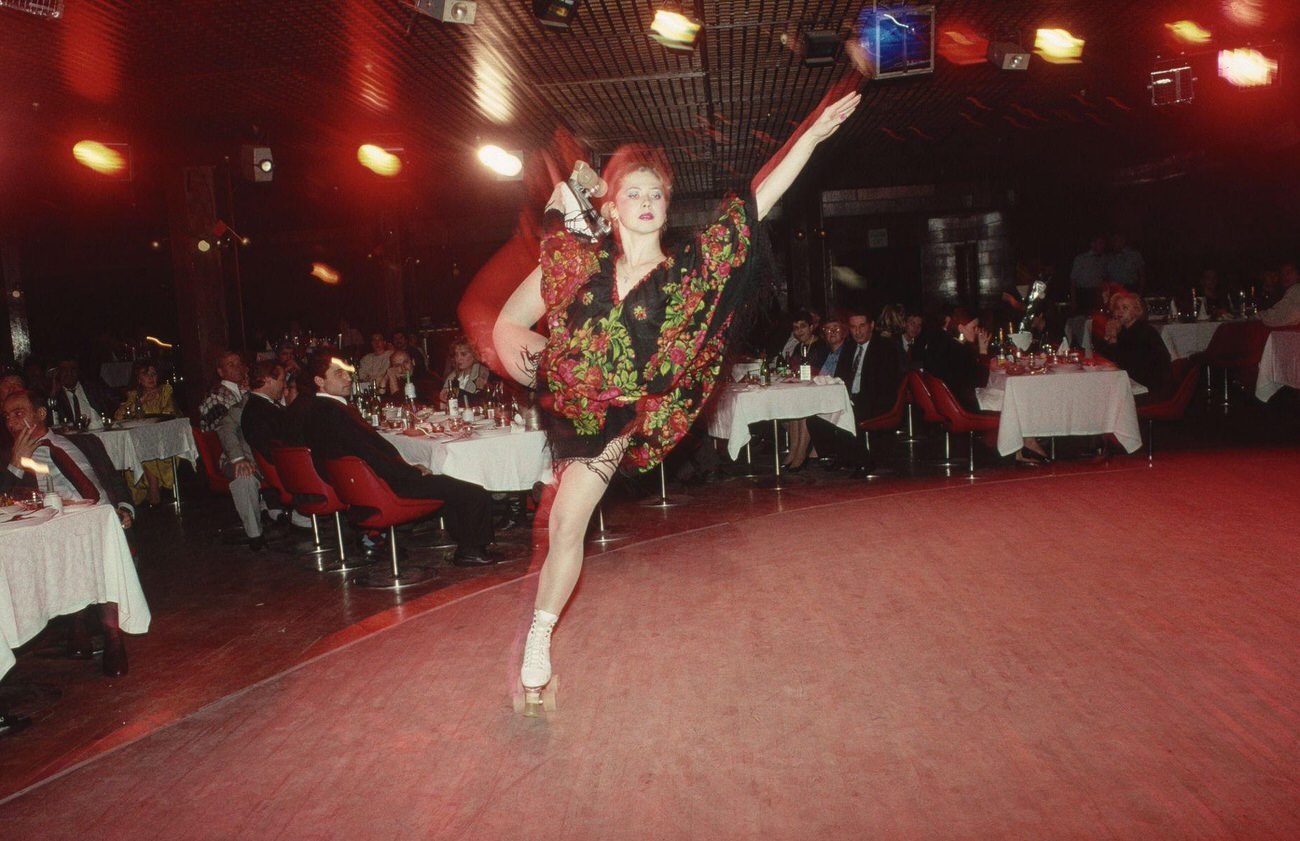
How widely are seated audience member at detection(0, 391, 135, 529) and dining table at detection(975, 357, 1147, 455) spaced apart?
540 centimetres

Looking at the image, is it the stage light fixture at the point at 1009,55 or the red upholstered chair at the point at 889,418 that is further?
the stage light fixture at the point at 1009,55

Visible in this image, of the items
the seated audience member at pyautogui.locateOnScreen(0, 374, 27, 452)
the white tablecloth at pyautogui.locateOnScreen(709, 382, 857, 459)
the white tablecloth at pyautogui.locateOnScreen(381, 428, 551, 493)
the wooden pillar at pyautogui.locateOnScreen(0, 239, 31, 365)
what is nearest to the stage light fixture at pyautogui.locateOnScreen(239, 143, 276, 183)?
the seated audience member at pyautogui.locateOnScreen(0, 374, 27, 452)

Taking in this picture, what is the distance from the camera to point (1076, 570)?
394 cm

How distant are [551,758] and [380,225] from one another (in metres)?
14.1

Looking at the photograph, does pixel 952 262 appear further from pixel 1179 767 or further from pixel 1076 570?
pixel 1179 767

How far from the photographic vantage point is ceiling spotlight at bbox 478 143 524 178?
10820 millimetres

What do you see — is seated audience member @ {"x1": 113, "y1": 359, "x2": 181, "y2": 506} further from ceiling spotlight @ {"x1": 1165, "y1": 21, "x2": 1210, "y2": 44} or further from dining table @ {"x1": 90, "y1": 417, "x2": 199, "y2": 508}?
ceiling spotlight @ {"x1": 1165, "y1": 21, "x2": 1210, "y2": 44}

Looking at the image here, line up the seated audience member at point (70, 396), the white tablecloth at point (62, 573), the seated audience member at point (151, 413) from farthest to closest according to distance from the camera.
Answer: the seated audience member at point (151, 413) < the seated audience member at point (70, 396) < the white tablecloth at point (62, 573)

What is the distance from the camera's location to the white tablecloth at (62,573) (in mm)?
3387

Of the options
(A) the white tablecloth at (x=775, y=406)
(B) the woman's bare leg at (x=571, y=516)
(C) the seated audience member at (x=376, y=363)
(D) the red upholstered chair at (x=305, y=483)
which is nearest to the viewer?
(B) the woman's bare leg at (x=571, y=516)

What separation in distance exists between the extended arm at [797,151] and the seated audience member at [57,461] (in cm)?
284

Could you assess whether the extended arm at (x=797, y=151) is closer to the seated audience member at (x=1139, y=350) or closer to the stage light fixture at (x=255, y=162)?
the seated audience member at (x=1139, y=350)

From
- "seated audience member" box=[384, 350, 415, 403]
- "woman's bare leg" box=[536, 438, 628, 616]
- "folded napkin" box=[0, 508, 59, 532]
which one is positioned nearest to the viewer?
"woman's bare leg" box=[536, 438, 628, 616]

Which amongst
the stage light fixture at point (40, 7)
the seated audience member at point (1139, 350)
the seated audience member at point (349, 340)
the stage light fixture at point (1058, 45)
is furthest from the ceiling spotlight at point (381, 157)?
the seated audience member at point (1139, 350)
